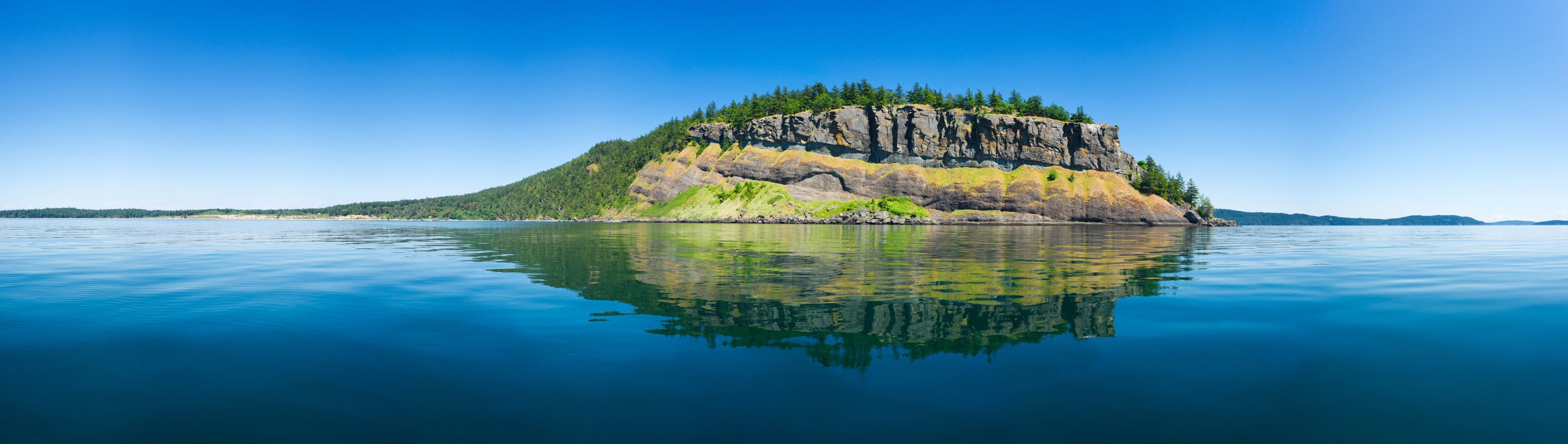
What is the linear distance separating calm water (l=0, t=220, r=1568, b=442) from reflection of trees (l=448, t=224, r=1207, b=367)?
0.45 feet

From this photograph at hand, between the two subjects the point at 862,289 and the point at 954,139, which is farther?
the point at 954,139

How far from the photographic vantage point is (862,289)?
1769 centimetres

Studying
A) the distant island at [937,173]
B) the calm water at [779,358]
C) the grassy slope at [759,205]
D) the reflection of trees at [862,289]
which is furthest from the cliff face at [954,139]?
the calm water at [779,358]

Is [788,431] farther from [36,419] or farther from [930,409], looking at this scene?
[36,419]

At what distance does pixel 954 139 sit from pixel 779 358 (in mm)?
185512

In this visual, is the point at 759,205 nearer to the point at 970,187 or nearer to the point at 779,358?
the point at 970,187

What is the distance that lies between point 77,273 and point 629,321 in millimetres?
25497

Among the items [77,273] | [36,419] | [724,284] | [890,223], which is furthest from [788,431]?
[890,223]

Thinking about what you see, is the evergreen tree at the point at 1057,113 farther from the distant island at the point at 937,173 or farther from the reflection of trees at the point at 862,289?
the reflection of trees at the point at 862,289

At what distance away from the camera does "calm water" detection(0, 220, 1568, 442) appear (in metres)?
6.77

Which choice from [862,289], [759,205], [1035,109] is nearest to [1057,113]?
[1035,109]

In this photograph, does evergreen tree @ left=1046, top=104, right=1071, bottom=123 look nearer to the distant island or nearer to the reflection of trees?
the distant island

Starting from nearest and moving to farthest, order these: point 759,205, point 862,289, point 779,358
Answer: point 779,358, point 862,289, point 759,205

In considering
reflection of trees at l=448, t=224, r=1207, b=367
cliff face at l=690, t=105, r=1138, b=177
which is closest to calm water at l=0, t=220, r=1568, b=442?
reflection of trees at l=448, t=224, r=1207, b=367
